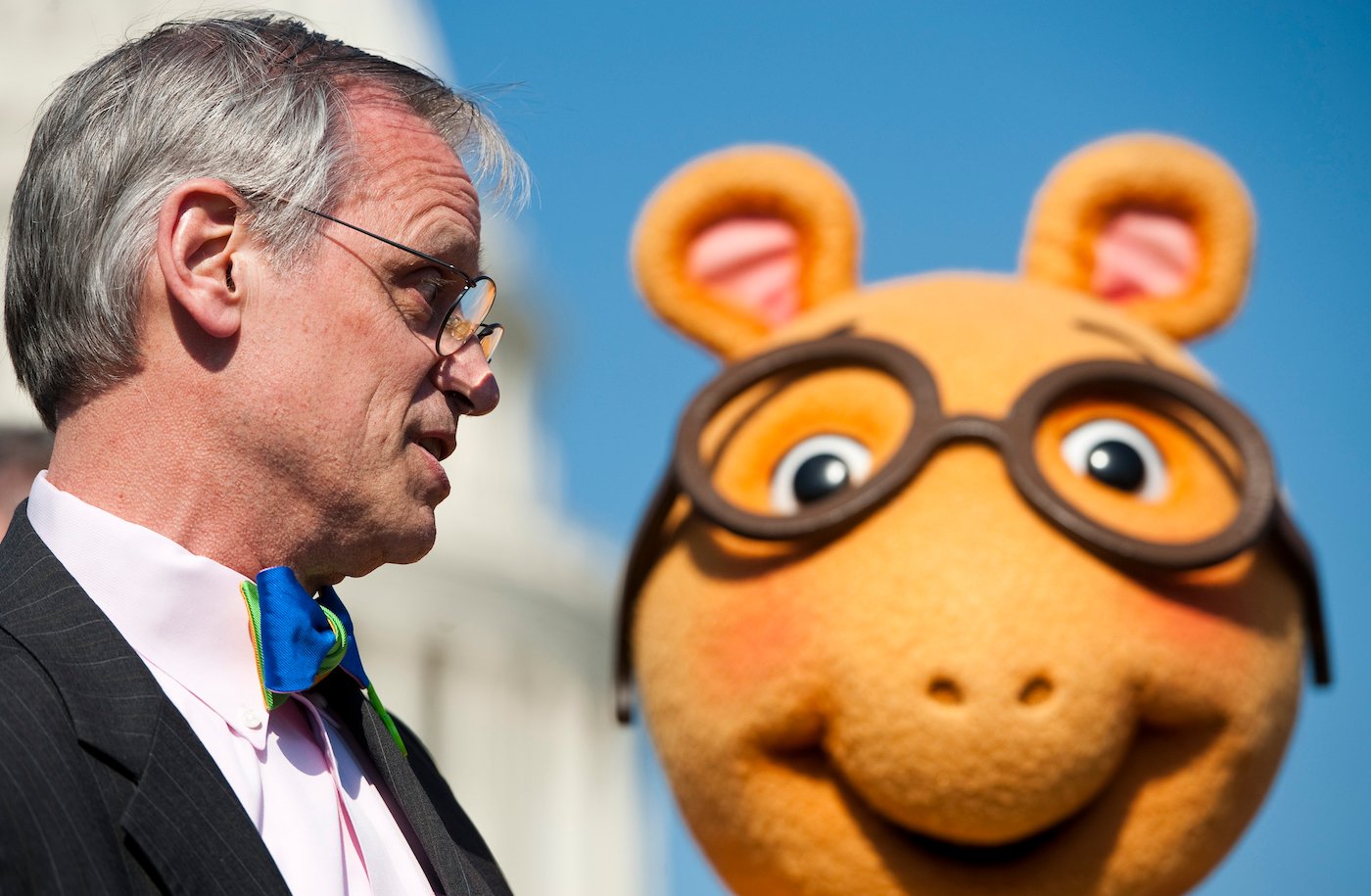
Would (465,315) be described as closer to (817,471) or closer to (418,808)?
(418,808)

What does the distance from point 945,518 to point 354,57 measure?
4.74 ft

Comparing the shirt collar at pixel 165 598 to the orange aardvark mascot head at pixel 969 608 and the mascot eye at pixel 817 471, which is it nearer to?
the orange aardvark mascot head at pixel 969 608

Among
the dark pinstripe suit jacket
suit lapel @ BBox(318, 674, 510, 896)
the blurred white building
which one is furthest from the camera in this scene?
the blurred white building

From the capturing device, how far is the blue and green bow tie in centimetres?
156

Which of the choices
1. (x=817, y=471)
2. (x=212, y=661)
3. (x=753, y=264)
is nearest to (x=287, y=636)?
(x=212, y=661)

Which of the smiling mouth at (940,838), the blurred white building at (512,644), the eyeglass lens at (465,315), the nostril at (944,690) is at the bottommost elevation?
the blurred white building at (512,644)

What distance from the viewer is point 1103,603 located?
2.82 m

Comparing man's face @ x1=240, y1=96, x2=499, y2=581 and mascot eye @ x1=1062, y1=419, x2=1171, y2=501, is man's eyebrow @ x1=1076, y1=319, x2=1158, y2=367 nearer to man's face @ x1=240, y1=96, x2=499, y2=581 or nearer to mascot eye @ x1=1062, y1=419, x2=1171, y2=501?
mascot eye @ x1=1062, y1=419, x2=1171, y2=501

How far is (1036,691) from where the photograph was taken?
274 centimetres

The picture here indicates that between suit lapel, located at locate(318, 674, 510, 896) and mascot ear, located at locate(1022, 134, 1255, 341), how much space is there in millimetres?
2161

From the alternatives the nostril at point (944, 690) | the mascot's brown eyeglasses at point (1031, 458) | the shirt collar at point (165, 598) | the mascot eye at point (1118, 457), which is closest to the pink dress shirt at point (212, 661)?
the shirt collar at point (165, 598)

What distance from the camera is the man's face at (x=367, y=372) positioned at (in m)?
1.60

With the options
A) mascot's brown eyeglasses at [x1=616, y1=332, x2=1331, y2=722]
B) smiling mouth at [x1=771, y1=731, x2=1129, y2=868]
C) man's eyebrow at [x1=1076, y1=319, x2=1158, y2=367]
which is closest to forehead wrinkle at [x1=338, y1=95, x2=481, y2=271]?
mascot's brown eyeglasses at [x1=616, y1=332, x2=1331, y2=722]

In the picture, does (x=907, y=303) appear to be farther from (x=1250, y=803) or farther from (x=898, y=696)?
(x=1250, y=803)
